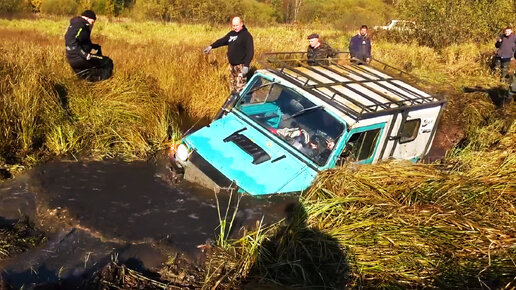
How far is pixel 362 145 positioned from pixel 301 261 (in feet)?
6.92

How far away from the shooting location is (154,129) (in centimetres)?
746

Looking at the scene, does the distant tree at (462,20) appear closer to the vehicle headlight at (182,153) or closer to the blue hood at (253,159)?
the blue hood at (253,159)

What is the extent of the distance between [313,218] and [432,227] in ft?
3.76

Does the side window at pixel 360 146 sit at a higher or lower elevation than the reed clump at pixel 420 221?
higher

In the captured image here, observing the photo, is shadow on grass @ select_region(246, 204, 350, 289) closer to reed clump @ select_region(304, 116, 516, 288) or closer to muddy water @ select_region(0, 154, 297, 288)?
reed clump @ select_region(304, 116, 516, 288)

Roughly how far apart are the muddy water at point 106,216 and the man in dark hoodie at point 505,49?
38.6 feet

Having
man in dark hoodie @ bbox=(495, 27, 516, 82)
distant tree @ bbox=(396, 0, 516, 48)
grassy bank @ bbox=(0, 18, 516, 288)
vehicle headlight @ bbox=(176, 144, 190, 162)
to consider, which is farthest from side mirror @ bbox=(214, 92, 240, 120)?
distant tree @ bbox=(396, 0, 516, 48)

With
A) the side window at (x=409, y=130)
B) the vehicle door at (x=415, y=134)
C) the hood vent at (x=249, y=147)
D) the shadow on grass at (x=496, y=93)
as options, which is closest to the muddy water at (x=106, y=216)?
the hood vent at (x=249, y=147)

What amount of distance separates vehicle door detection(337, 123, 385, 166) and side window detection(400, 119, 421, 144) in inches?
23.5

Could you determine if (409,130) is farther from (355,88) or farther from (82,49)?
(82,49)

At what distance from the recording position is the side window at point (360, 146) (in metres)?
5.54

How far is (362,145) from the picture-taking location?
18.8 ft

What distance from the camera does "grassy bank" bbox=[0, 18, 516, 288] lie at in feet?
13.2

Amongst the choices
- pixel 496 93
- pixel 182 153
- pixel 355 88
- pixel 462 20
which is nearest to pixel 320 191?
pixel 182 153
